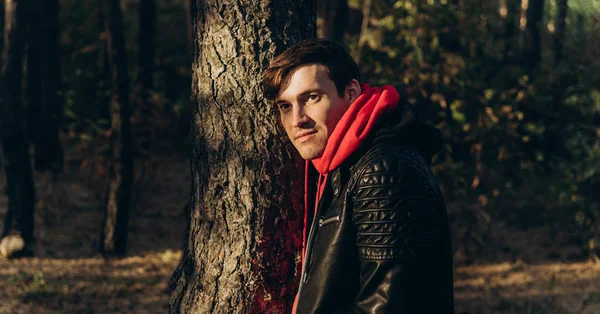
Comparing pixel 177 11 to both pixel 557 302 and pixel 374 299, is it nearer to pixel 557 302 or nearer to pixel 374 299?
pixel 557 302

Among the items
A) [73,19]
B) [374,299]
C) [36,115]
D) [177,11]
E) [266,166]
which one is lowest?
[374,299]

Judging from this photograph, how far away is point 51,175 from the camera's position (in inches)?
431

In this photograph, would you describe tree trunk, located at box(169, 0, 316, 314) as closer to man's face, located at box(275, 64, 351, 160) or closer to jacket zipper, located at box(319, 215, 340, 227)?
man's face, located at box(275, 64, 351, 160)

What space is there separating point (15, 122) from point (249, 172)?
20.6ft

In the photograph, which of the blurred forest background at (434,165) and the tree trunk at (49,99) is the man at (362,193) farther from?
the tree trunk at (49,99)

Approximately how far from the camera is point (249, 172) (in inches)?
150

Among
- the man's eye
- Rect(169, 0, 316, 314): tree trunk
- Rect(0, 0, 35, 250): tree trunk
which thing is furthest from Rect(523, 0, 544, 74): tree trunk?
the man's eye

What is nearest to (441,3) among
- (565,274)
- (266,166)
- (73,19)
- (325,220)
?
(565,274)

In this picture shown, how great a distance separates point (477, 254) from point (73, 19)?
1095cm

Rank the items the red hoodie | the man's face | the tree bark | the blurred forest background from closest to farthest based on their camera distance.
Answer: the red hoodie < the man's face < the blurred forest background < the tree bark

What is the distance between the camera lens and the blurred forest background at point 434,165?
8.91 m

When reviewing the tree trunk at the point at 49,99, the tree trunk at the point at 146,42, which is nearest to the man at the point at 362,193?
the tree trunk at the point at 49,99

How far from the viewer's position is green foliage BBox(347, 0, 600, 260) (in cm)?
945

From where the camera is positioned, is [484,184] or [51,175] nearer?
[484,184]
